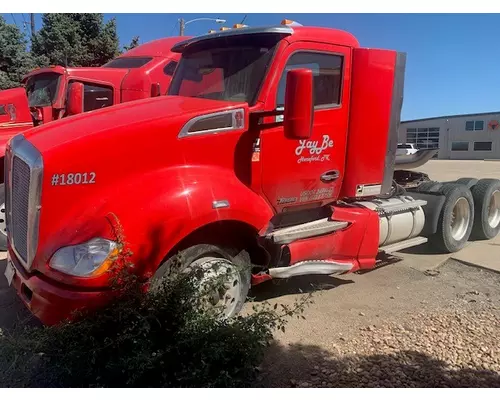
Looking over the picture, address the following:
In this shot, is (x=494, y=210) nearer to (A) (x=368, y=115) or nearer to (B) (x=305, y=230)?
(A) (x=368, y=115)

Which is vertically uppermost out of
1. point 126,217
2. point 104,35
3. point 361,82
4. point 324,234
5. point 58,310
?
point 104,35

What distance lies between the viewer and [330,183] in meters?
4.94

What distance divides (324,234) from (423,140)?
53241 millimetres

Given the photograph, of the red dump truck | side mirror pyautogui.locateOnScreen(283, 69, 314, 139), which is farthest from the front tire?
the red dump truck

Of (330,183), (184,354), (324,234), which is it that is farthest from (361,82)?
(184,354)

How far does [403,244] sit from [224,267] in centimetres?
297

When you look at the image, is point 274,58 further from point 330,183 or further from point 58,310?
point 58,310

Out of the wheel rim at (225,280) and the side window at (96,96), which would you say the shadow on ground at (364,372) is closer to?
the wheel rim at (225,280)

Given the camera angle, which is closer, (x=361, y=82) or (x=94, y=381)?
(x=94, y=381)

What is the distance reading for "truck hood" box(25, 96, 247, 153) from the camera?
3.60 metres

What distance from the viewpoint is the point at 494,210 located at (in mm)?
8039

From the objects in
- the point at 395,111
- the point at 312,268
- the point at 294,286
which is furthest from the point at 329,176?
the point at 294,286

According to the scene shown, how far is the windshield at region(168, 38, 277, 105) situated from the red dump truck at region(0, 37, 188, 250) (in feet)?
10.8

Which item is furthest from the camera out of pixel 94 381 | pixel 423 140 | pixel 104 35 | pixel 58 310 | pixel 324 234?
pixel 423 140
